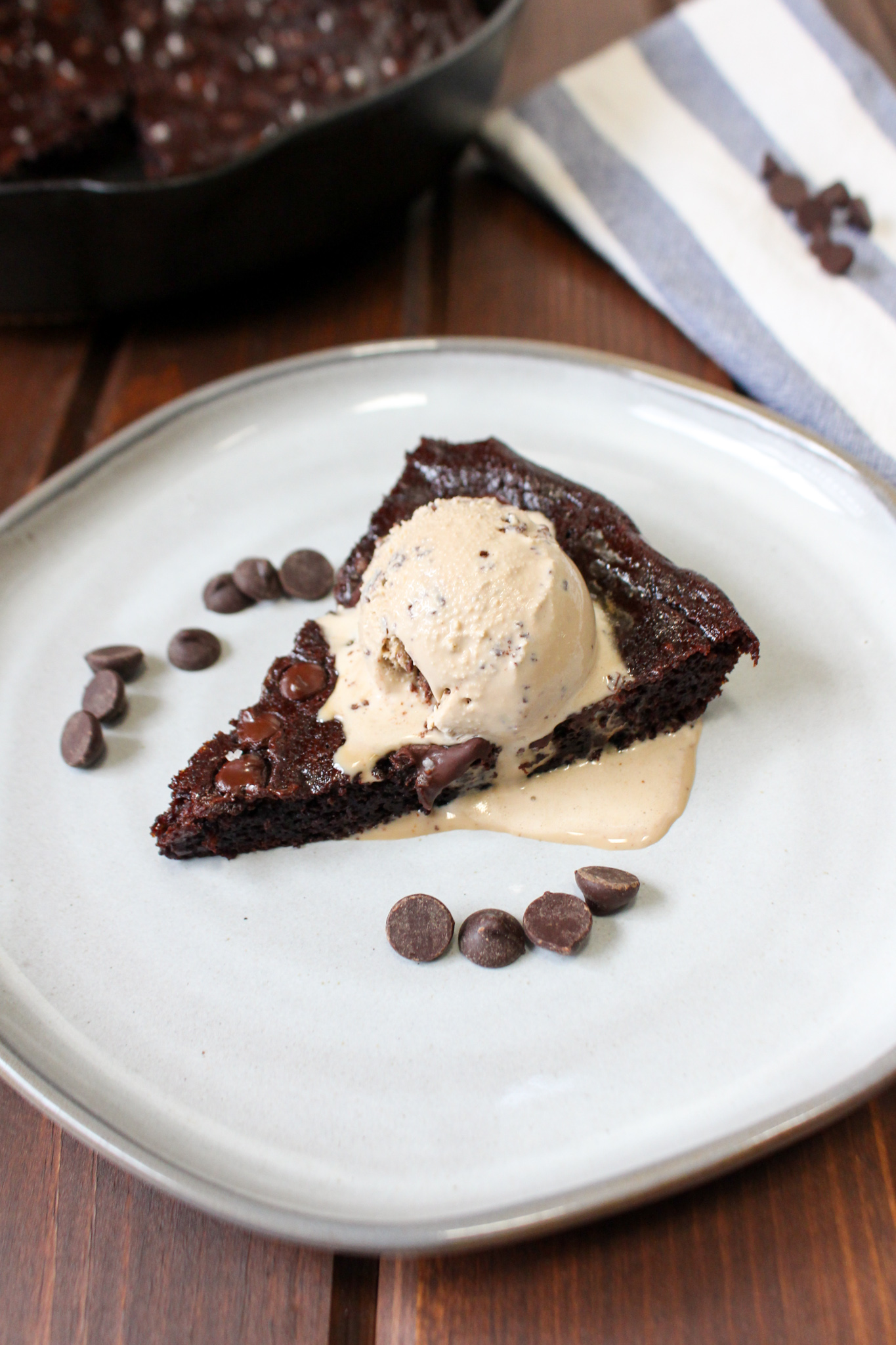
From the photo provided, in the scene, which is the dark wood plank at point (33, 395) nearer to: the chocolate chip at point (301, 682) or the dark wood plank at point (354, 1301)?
the chocolate chip at point (301, 682)

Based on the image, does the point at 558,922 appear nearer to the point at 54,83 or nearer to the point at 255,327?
the point at 255,327

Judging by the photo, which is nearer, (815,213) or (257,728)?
(257,728)

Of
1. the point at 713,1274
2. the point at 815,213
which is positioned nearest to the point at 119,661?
the point at 713,1274

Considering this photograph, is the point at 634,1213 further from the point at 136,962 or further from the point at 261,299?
the point at 261,299

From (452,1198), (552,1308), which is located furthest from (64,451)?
(552,1308)

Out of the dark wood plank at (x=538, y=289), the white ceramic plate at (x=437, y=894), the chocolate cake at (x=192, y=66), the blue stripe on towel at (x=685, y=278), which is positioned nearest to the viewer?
the white ceramic plate at (x=437, y=894)

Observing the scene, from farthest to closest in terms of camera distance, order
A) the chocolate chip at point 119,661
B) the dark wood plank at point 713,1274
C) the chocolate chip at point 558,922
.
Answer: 1. the chocolate chip at point 119,661
2. the chocolate chip at point 558,922
3. the dark wood plank at point 713,1274

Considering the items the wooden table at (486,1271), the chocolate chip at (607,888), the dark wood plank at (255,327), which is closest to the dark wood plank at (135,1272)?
the wooden table at (486,1271)
